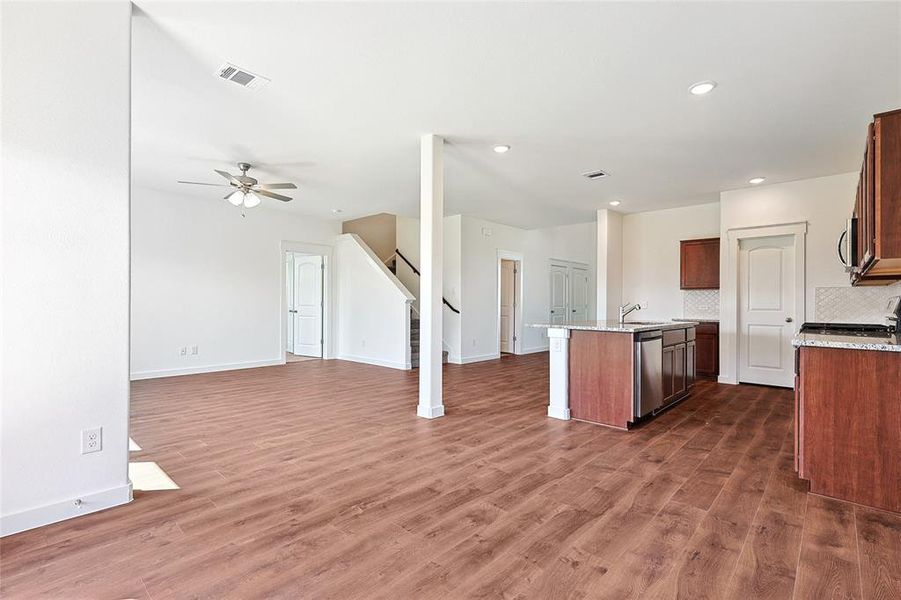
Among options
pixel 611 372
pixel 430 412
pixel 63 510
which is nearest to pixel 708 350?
pixel 611 372

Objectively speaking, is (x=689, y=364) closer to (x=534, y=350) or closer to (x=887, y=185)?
(x=887, y=185)

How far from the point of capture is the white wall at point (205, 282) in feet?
19.8

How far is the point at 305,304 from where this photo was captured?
8.61 metres

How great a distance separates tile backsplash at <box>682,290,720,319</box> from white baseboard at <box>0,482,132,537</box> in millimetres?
7071

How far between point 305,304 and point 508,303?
4133 millimetres

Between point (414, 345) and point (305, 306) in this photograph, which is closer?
point (414, 345)

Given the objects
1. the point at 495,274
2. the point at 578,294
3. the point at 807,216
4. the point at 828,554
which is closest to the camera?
the point at 828,554

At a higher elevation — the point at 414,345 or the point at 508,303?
the point at 508,303

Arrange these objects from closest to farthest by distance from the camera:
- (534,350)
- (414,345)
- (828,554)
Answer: (828,554) → (414,345) → (534,350)

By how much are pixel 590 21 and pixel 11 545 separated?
3.79 metres

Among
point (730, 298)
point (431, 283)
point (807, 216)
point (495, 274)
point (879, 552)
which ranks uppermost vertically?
point (807, 216)

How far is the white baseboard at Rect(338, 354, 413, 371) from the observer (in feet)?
23.2

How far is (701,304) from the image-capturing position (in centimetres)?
666

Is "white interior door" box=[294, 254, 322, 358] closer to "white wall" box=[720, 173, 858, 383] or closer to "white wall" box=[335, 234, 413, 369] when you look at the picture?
"white wall" box=[335, 234, 413, 369]
